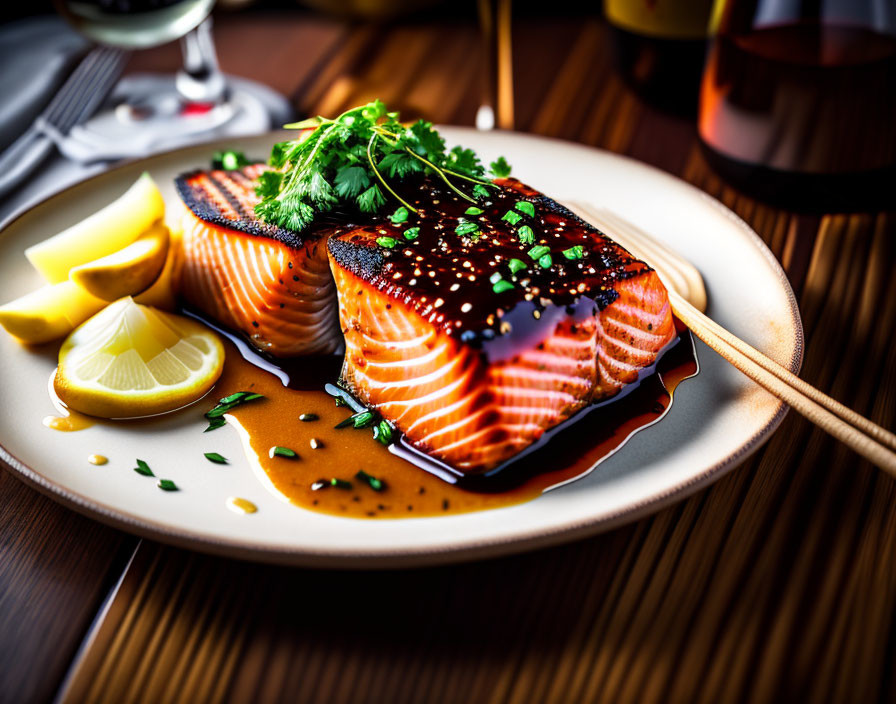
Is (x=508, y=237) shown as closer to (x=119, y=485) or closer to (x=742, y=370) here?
(x=742, y=370)

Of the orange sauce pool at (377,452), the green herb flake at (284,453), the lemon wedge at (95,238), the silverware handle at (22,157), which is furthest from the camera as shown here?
the silverware handle at (22,157)

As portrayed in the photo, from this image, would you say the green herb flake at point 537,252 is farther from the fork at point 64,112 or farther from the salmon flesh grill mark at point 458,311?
the fork at point 64,112

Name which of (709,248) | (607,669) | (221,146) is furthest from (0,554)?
(709,248)

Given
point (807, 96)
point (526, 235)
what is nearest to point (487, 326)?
point (526, 235)

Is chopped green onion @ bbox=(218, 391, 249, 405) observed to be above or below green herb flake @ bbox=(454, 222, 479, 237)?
below

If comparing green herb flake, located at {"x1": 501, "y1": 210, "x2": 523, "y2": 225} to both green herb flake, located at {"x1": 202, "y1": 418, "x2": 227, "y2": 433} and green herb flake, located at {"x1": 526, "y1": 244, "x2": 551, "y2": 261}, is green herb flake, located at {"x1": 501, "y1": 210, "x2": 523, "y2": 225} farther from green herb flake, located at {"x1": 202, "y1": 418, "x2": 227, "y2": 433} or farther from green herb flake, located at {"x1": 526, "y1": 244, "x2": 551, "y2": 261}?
green herb flake, located at {"x1": 202, "y1": 418, "x2": 227, "y2": 433}

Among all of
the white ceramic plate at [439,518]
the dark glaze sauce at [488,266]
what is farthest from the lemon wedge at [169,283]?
the dark glaze sauce at [488,266]

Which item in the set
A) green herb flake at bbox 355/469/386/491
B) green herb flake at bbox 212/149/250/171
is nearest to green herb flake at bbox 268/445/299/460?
green herb flake at bbox 355/469/386/491

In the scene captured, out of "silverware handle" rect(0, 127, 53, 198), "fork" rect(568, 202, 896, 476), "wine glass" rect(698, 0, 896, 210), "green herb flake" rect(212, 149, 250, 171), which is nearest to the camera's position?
"fork" rect(568, 202, 896, 476)
